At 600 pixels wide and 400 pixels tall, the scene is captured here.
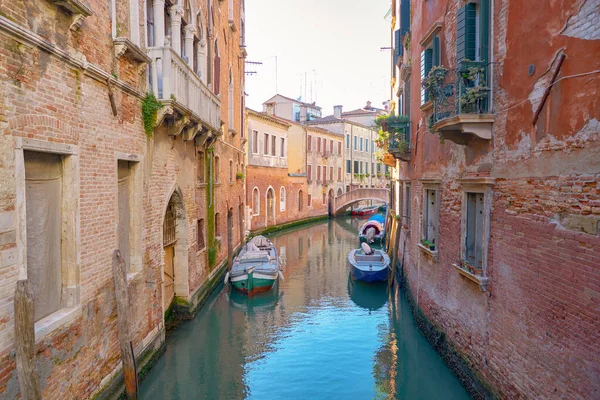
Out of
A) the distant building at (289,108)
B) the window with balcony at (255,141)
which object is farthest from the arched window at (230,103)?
the distant building at (289,108)

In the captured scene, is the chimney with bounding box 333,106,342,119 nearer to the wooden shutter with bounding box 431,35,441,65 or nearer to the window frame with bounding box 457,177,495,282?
the wooden shutter with bounding box 431,35,441,65

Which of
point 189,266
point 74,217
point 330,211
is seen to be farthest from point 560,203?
point 330,211

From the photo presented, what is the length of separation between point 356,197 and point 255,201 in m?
10.8

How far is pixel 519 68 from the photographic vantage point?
4.89 meters

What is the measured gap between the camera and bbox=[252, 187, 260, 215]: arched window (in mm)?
22381

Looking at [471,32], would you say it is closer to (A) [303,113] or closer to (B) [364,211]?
(B) [364,211]

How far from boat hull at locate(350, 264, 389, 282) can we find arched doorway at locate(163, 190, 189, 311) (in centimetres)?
536

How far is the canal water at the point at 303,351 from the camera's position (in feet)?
22.5

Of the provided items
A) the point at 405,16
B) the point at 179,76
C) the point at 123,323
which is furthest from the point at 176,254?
the point at 405,16

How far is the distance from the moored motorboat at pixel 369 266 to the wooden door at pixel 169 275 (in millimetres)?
5626

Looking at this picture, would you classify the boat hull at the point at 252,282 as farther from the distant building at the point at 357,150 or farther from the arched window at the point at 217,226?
the distant building at the point at 357,150

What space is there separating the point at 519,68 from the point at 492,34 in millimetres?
954

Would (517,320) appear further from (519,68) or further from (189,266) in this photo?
(189,266)

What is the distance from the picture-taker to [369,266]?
1299 centimetres
